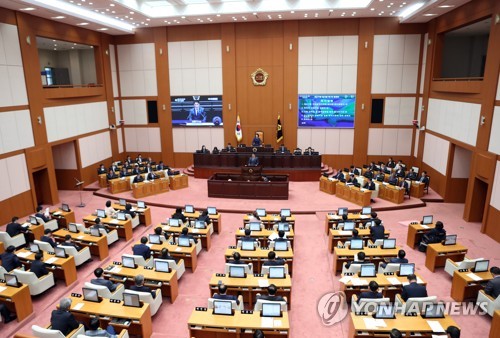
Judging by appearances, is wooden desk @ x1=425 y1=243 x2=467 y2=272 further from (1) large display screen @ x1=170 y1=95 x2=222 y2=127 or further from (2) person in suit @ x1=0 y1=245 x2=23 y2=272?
(1) large display screen @ x1=170 y1=95 x2=222 y2=127

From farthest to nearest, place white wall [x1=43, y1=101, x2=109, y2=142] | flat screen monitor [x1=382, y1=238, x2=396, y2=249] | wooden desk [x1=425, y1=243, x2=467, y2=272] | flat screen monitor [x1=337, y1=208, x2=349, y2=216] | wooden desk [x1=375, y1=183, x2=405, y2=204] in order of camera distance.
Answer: white wall [x1=43, y1=101, x2=109, y2=142] → wooden desk [x1=375, y1=183, x2=405, y2=204] → flat screen monitor [x1=337, y1=208, x2=349, y2=216] → wooden desk [x1=425, y1=243, x2=467, y2=272] → flat screen monitor [x1=382, y1=238, x2=396, y2=249]

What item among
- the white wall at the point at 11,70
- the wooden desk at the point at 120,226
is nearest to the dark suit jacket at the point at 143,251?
the wooden desk at the point at 120,226

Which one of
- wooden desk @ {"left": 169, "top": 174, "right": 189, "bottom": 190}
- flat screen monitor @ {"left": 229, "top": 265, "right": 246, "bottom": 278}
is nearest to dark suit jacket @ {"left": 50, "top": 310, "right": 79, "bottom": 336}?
flat screen monitor @ {"left": 229, "top": 265, "right": 246, "bottom": 278}

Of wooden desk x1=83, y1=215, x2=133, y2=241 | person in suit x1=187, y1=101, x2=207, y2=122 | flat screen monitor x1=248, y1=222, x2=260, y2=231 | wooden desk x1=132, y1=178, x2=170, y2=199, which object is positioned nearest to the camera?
flat screen monitor x1=248, y1=222, x2=260, y2=231

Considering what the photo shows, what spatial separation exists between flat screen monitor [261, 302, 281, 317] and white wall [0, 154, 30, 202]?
1251 cm

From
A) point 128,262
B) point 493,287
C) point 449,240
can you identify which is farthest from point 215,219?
point 493,287

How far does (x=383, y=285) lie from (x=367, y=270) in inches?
19.2

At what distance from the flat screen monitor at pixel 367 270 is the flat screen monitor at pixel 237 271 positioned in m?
2.79

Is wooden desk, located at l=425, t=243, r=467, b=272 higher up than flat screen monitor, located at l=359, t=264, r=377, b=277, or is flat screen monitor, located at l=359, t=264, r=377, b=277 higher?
flat screen monitor, located at l=359, t=264, r=377, b=277

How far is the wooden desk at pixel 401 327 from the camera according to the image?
6.25m

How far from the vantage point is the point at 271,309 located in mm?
6719

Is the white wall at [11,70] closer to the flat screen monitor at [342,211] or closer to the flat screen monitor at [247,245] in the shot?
the flat screen monitor at [247,245]

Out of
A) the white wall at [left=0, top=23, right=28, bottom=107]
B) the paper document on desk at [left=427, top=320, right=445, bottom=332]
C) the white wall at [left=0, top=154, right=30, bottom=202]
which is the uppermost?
the white wall at [left=0, top=23, right=28, bottom=107]

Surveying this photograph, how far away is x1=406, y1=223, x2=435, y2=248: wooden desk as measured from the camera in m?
11.4
